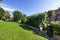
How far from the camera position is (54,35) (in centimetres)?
2031

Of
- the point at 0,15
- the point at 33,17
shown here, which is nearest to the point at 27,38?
the point at 33,17

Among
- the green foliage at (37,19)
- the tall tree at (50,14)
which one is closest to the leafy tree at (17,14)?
the tall tree at (50,14)

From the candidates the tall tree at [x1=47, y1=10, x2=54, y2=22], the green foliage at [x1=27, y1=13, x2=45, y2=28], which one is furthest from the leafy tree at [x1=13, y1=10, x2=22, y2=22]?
the green foliage at [x1=27, y1=13, x2=45, y2=28]

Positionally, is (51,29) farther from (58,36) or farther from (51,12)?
(51,12)

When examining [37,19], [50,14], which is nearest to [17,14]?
[50,14]

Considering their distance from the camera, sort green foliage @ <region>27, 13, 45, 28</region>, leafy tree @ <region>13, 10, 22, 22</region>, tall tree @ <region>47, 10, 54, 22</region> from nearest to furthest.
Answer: green foliage @ <region>27, 13, 45, 28</region>
tall tree @ <region>47, 10, 54, 22</region>
leafy tree @ <region>13, 10, 22, 22</region>

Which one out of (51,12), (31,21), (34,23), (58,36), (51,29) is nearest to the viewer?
(58,36)

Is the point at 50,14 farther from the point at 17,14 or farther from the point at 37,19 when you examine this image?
the point at 37,19

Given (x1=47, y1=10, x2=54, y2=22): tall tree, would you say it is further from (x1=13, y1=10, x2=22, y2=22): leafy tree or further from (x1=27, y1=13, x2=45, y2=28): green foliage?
(x1=13, y1=10, x2=22, y2=22): leafy tree

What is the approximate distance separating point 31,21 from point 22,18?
28.9ft

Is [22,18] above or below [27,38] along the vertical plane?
above

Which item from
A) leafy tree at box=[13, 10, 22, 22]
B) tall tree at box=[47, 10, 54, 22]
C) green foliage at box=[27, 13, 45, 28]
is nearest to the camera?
green foliage at box=[27, 13, 45, 28]

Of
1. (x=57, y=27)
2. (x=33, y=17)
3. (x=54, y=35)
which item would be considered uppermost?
(x=33, y=17)

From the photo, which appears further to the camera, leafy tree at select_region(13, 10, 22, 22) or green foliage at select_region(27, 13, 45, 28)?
leafy tree at select_region(13, 10, 22, 22)
